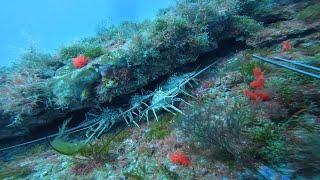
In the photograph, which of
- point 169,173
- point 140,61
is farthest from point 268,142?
point 140,61

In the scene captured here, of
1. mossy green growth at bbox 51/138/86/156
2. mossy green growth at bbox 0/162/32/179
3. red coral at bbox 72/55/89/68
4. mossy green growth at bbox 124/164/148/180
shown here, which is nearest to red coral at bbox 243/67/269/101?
mossy green growth at bbox 124/164/148/180

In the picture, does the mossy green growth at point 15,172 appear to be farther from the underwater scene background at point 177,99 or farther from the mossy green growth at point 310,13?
the mossy green growth at point 310,13

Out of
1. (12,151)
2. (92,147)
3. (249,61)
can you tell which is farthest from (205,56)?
(12,151)

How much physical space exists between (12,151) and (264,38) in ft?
23.6

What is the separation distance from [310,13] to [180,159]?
5.42 meters

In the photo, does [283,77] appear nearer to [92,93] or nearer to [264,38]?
[264,38]

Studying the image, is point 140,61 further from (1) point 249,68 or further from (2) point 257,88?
(2) point 257,88

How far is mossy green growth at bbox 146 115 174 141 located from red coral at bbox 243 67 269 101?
172cm

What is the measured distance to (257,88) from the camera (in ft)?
19.2

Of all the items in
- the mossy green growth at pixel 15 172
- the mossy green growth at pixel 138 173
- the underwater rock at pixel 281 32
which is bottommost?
the mossy green growth at pixel 138 173

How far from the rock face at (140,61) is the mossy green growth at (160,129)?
1092 mm

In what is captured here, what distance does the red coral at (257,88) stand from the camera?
548 centimetres

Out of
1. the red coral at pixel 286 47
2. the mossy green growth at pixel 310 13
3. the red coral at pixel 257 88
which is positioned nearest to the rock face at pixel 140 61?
the mossy green growth at pixel 310 13

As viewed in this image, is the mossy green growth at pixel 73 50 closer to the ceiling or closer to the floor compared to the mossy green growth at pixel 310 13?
closer to the ceiling
